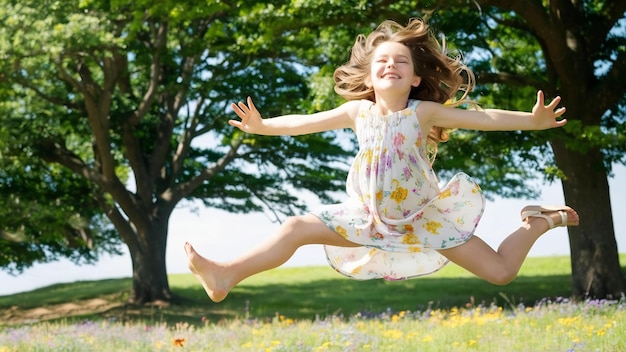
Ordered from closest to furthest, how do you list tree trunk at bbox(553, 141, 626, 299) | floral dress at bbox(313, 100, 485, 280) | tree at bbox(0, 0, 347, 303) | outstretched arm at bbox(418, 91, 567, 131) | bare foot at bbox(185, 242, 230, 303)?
bare foot at bbox(185, 242, 230, 303)
outstretched arm at bbox(418, 91, 567, 131)
floral dress at bbox(313, 100, 485, 280)
tree trunk at bbox(553, 141, 626, 299)
tree at bbox(0, 0, 347, 303)

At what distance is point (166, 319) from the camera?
55.5 ft

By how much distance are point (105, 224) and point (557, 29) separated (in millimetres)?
15497

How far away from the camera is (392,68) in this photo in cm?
433

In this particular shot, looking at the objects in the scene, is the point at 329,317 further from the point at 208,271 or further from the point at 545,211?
the point at 208,271

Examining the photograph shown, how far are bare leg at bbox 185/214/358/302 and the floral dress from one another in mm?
93

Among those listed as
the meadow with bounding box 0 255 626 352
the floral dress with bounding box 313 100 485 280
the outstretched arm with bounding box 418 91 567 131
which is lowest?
the meadow with bounding box 0 255 626 352

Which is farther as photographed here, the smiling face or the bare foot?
the smiling face

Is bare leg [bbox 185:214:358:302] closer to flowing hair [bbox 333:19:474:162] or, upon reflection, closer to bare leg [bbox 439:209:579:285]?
bare leg [bbox 439:209:579:285]

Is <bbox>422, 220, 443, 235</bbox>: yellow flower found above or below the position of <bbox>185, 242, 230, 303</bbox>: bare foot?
above

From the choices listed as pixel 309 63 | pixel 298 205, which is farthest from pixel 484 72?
pixel 298 205

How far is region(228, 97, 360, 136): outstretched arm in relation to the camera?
14.6 feet

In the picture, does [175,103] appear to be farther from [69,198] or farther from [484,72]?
[484,72]

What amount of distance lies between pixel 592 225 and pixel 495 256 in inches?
398

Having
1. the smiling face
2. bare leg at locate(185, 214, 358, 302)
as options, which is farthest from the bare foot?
the smiling face
